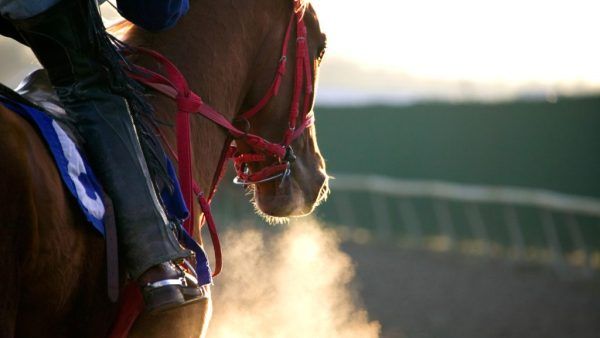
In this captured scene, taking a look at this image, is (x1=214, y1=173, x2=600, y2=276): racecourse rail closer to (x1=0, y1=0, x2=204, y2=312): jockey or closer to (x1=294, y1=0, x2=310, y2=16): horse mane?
(x1=294, y1=0, x2=310, y2=16): horse mane

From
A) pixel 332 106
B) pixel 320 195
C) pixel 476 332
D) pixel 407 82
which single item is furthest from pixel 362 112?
pixel 320 195

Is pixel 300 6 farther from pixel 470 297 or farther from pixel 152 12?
pixel 470 297

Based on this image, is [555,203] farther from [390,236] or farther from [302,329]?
[302,329]

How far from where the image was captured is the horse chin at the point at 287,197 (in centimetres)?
492

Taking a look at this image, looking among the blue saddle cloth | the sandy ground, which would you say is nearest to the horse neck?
the blue saddle cloth

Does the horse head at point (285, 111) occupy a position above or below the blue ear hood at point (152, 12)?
below

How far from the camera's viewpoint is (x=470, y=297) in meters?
11.5

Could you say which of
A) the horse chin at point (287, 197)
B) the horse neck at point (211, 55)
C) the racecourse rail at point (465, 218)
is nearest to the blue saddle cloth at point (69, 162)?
the horse neck at point (211, 55)

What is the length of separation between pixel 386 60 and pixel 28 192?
14840 mm

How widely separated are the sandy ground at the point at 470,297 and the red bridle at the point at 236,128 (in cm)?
484

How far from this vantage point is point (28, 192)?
3.35m

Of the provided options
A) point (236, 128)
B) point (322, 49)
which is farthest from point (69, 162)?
point (322, 49)

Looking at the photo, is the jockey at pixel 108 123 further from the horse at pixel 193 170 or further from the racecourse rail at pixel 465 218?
the racecourse rail at pixel 465 218

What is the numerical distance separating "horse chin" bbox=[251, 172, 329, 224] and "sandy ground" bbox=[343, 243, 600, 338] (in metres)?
4.61
